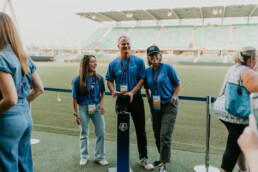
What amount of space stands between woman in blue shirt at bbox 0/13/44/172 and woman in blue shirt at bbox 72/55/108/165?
1242 millimetres

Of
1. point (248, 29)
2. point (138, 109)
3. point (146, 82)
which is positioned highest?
point (248, 29)

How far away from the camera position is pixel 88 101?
2.99 metres

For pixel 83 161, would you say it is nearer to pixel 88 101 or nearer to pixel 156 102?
pixel 88 101

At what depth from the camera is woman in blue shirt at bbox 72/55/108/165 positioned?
116 inches

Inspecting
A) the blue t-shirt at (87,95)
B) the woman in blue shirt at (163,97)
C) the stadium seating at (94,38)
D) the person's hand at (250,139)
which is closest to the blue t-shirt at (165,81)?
the woman in blue shirt at (163,97)

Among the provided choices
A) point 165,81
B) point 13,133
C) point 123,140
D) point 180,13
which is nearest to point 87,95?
point 123,140

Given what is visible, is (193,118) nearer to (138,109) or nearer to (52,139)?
(138,109)

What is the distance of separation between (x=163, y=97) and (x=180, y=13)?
4152 centimetres

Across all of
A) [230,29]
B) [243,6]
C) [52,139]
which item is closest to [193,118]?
[52,139]

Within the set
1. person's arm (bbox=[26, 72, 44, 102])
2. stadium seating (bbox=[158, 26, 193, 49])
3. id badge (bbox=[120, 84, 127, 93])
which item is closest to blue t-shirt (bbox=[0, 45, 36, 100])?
person's arm (bbox=[26, 72, 44, 102])

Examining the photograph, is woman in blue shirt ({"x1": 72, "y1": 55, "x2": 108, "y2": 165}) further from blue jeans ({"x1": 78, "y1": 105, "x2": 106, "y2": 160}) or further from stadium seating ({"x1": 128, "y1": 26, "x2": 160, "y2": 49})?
stadium seating ({"x1": 128, "y1": 26, "x2": 160, "y2": 49})

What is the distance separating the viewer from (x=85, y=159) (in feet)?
10.1

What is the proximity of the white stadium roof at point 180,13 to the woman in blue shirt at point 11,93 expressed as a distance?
130 feet

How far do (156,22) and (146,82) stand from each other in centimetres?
4767
